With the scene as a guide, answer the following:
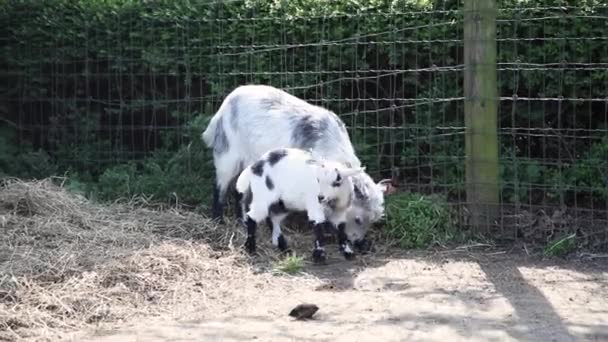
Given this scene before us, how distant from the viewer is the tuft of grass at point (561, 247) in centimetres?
677

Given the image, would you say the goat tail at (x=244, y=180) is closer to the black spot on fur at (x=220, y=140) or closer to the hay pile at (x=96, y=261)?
the hay pile at (x=96, y=261)

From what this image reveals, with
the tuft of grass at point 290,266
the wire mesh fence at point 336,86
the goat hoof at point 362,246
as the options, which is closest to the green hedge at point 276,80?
the wire mesh fence at point 336,86

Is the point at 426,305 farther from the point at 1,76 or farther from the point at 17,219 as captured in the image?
the point at 1,76

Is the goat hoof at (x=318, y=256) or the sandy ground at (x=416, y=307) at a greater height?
the goat hoof at (x=318, y=256)

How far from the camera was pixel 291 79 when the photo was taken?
824cm

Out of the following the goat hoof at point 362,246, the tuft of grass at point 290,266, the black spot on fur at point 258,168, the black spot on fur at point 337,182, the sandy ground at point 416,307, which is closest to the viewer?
the sandy ground at point 416,307

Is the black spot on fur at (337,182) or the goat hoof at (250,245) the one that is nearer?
the black spot on fur at (337,182)

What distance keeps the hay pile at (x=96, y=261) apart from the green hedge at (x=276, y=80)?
2.95 feet

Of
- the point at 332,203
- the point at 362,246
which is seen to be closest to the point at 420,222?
the point at 362,246

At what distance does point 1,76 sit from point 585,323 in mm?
6424

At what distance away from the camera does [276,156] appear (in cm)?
667

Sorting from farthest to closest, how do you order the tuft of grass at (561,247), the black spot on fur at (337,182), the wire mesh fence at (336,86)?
the wire mesh fence at (336,86) → the tuft of grass at (561,247) → the black spot on fur at (337,182)

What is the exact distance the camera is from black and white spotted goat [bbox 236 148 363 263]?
658 centimetres

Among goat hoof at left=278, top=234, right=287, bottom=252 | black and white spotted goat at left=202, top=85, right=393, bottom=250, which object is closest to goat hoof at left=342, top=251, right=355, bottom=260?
black and white spotted goat at left=202, top=85, right=393, bottom=250
